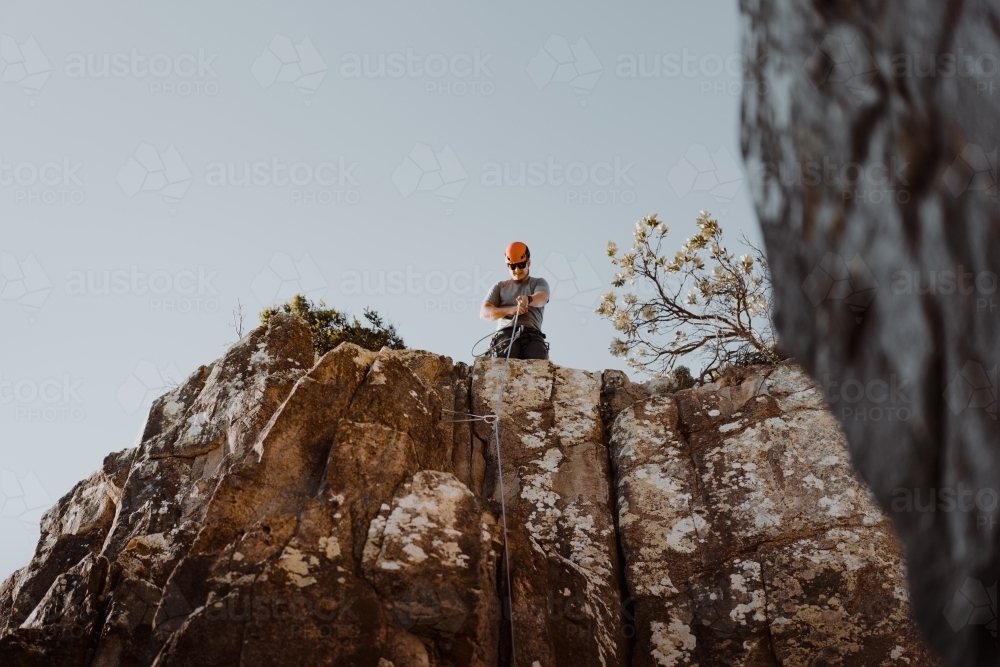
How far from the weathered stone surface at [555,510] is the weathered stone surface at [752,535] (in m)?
0.17

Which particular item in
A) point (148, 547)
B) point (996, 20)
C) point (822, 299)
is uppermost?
point (148, 547)

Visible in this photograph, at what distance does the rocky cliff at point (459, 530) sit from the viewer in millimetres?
4227

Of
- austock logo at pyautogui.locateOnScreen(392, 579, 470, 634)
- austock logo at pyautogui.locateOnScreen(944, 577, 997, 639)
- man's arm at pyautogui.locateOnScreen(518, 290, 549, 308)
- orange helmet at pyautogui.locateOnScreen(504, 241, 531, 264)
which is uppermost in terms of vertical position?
orange helmet at pyautogui.locateOnScreen(504, 241, 531, 264)

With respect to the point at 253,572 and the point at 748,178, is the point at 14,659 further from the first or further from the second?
the point at 748,178

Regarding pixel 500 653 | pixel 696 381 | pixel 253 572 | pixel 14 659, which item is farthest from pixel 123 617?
pixel 696 381

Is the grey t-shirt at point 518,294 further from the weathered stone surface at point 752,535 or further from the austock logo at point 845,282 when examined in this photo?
the austock logo at point 845,282

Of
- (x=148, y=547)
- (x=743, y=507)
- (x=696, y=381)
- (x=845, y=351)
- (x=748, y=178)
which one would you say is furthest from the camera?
(x=696, y=381)

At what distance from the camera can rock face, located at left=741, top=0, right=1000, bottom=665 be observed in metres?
0.60

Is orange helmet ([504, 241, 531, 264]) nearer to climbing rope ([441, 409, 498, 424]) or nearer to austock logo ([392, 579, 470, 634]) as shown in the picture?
climbing rope ([441, 409, 498, 424])

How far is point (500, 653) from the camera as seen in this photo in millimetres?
4336

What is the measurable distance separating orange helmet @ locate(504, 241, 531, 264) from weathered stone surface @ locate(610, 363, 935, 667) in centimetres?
193

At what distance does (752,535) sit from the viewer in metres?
5.39

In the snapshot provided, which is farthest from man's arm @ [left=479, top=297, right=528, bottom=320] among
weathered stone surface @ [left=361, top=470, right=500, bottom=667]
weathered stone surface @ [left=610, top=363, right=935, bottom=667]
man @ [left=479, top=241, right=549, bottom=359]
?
weathered stone surface @ [left=361, top=470, right=500, bottom=667]

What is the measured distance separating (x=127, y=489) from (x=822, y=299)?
602 centimetres
